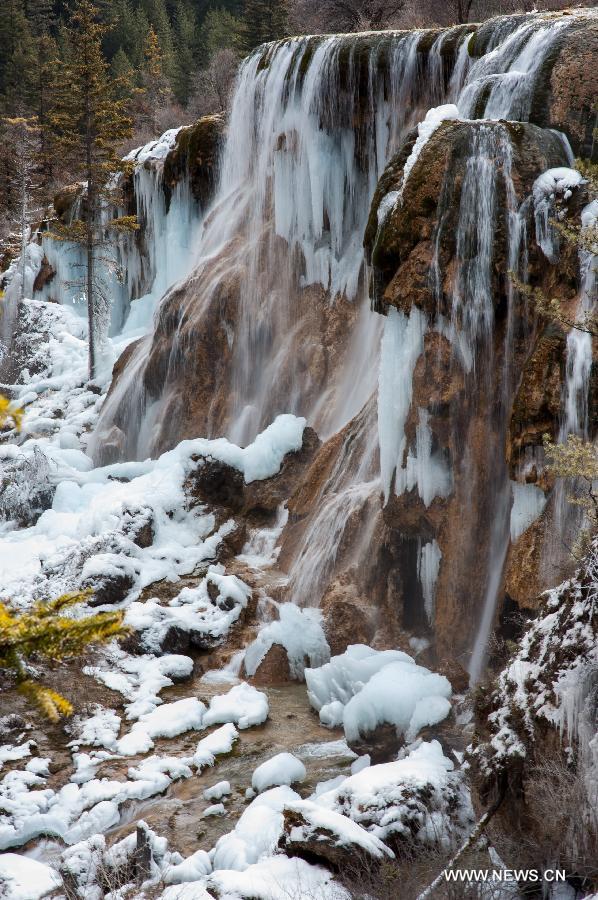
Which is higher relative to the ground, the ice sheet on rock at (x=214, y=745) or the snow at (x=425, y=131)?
the snow at (x=425, y=131)

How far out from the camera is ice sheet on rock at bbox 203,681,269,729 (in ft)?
26.9

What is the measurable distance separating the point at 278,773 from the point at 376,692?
1200 millimetres

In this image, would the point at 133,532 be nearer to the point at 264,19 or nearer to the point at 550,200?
the point at 550,200

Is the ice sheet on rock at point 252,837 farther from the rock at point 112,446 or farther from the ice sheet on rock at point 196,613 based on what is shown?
the rock at point 112,446

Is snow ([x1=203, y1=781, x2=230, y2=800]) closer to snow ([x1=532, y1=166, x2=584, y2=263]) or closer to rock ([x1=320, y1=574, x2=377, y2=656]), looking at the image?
rock ([x1=320, y1=574, x2=377, y2=656])

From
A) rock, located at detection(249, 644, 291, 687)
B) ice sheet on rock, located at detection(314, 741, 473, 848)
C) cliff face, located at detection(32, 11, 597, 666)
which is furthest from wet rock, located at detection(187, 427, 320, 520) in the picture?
ice sheet on rock, located at detection(314, 741, 473, 848)

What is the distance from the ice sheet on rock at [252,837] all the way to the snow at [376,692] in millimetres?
1299

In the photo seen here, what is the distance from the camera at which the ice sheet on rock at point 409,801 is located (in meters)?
5.42

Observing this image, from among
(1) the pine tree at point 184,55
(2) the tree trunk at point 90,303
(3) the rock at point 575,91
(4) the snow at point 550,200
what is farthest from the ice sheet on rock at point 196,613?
(1) the pine tree at point 184,55

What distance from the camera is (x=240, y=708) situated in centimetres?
838

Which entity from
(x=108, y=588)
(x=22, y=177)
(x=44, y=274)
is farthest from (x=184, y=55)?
(x=108, y=588)

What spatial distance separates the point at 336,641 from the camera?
9.24m

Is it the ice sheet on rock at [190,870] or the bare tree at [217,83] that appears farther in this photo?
the bare tree at [217,83]

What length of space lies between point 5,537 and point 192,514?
3.79m
